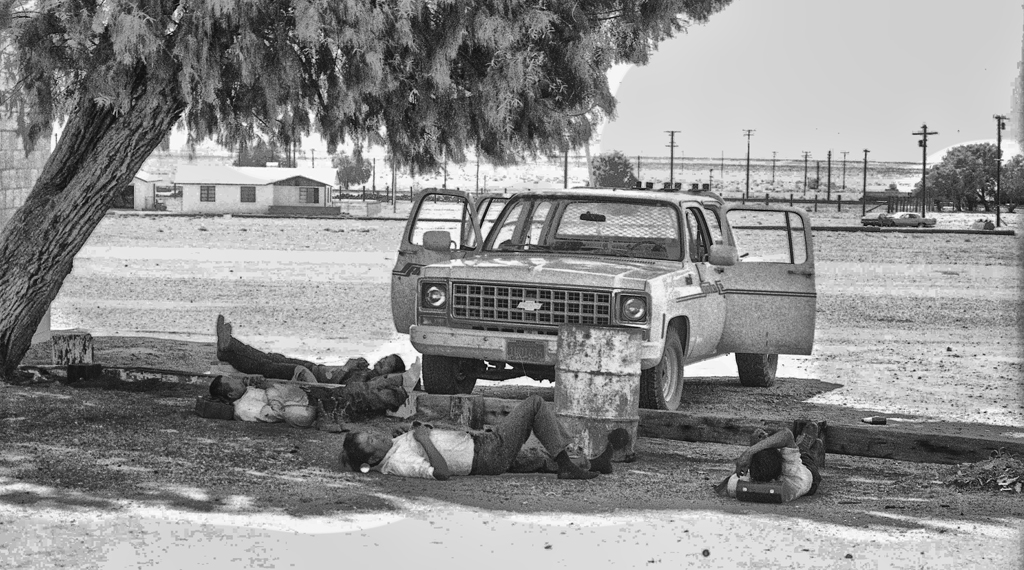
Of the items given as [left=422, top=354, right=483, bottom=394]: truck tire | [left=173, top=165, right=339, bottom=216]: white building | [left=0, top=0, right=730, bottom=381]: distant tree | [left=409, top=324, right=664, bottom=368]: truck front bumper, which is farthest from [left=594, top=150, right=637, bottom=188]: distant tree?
[left=409, top=324, right=664, bottom=368]: truck front bumper

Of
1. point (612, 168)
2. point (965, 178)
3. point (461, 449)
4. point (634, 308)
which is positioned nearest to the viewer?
point (461, 449)

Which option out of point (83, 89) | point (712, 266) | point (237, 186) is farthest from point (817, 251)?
point (237, 186)

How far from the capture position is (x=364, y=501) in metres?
7.41

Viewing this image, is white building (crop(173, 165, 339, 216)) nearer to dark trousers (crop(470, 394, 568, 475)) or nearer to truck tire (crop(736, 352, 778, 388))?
truck tire (crop(736, 352, 778, 388))

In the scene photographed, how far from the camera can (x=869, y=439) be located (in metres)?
8.65

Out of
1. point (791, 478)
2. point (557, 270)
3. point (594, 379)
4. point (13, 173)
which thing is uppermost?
point (13, 173)

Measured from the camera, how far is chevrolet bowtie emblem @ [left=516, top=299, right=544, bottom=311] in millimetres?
9867

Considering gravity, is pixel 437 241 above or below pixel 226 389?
above

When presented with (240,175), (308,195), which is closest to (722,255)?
(240,175)

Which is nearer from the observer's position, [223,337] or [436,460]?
[436,460]

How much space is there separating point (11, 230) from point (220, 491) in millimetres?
4565

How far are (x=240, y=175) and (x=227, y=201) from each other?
412 cm

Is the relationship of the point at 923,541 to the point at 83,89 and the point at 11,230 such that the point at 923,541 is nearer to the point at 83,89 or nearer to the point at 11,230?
the point at 83,89

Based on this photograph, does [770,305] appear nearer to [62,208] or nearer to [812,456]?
[812,456]
